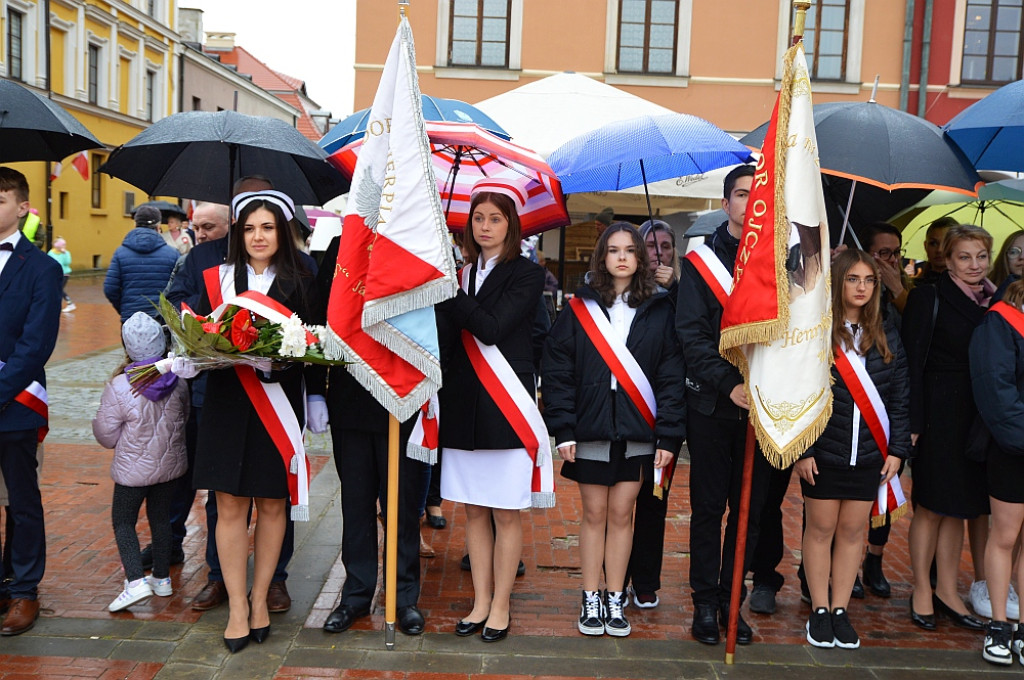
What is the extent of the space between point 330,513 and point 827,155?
383 cm

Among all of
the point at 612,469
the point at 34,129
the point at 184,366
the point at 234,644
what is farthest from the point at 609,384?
the point at 34,129

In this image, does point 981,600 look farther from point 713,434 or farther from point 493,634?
point 493,634

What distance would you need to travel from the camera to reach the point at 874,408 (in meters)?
4.25

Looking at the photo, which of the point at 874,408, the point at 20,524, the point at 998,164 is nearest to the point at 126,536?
the point at 20,524

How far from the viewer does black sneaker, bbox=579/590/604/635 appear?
438 centimetres

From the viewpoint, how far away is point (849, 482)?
430cm

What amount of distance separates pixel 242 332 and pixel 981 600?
3.86 m

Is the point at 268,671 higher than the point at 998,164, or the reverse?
the point at 998,164

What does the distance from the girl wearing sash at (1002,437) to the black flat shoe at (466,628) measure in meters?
2.33

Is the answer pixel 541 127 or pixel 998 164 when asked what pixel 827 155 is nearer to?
pixel 998 164

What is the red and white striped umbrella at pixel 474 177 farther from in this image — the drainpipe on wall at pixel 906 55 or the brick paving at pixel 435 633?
the drainpipe on wall at pixel 906 55

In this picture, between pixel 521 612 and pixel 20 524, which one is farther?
pixel 521 612

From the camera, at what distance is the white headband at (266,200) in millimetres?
4168

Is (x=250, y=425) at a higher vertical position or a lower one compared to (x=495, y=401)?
lower
